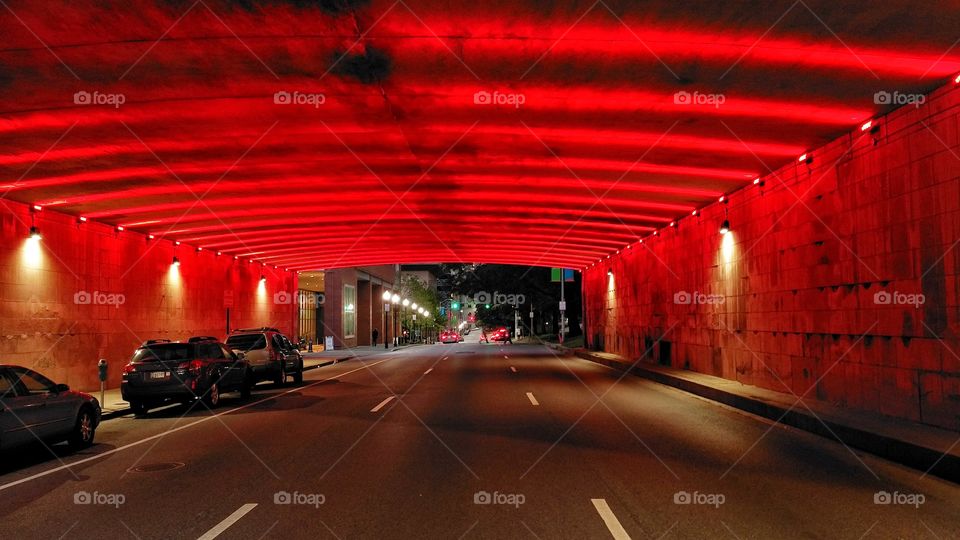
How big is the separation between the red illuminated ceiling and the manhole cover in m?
5.36

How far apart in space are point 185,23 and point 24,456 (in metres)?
6.99

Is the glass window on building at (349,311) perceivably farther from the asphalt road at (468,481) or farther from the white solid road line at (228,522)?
the white solid road line at (228,522)

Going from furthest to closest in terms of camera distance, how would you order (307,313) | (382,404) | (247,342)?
1. (307,313)
2. (247,342)
3. (382,404)

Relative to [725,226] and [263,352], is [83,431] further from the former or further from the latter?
[725,226]

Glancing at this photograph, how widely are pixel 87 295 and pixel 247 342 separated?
4.50 meters

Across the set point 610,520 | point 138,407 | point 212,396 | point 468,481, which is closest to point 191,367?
point 212,396

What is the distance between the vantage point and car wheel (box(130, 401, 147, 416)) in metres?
15.7

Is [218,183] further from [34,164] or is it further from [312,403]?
[312,403]

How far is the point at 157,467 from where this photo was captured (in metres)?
9.50

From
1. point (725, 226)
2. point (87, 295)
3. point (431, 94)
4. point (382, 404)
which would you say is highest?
point (431, 94)

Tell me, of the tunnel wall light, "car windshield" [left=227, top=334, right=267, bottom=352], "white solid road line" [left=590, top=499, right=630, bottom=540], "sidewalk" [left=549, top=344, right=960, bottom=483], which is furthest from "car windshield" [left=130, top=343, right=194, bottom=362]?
the tunnel wall light

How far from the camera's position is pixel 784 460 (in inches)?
381

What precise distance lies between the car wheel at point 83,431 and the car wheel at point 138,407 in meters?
4.03

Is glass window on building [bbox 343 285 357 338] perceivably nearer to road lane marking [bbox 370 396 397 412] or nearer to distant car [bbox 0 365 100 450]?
road lane marking [bbox 370 396 397 412]
